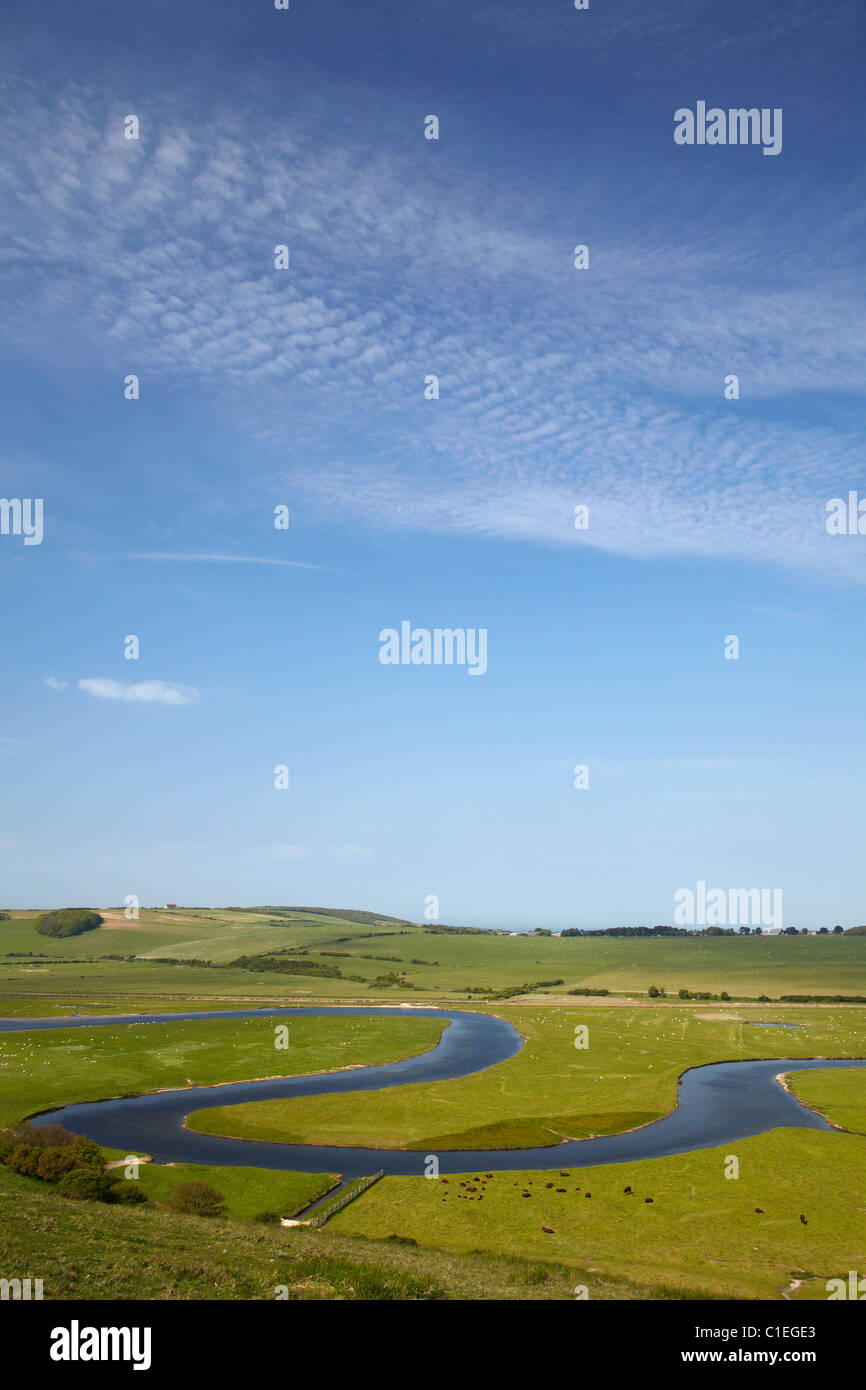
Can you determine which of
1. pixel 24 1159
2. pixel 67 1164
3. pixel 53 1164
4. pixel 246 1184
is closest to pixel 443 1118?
pixel 246 1184

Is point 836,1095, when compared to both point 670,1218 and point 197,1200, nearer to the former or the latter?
point 670,1218

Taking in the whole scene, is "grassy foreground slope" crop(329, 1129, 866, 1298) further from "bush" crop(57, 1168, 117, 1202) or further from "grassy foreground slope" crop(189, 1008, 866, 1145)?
"bush" crop(57, 1168, 117, 1202)

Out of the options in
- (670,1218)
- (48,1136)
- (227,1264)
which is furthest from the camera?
(48,1136)

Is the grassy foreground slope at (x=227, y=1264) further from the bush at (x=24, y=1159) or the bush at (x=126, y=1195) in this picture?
the bush at (x=24, y=1159)

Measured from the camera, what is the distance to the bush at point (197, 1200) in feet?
168

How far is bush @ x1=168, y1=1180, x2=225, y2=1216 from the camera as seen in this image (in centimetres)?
5119

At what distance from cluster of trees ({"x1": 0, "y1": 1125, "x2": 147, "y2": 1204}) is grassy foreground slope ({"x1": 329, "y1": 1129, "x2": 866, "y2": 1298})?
16.0 metres

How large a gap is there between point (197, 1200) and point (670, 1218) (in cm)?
3178

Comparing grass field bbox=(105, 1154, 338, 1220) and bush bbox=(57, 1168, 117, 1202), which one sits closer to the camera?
bush bbox=(57, 1168, 117, 1202)

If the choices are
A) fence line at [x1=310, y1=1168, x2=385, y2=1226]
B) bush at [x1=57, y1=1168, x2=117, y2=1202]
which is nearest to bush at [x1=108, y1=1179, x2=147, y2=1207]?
bush at [x1=57, y1=1168, x2=117, y2=1202]

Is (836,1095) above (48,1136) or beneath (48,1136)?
beneath

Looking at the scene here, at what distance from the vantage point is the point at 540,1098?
86750 mm

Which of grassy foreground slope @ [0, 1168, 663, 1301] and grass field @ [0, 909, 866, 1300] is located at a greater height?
grassy foreground slope @ [0, 1168, 663, 1301]

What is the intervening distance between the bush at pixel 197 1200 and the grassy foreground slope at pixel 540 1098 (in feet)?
61.0
